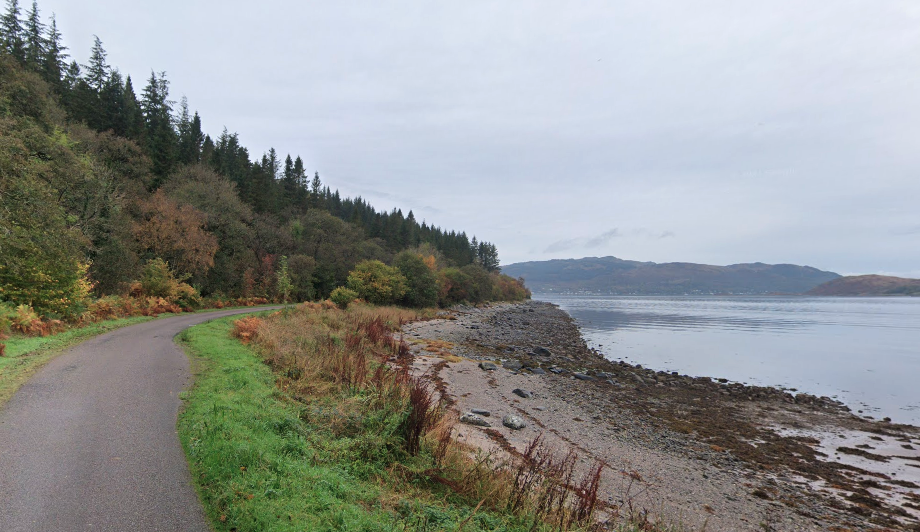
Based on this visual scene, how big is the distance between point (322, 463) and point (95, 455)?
3.02 m

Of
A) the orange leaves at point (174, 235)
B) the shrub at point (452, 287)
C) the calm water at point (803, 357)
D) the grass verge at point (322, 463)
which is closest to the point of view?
the grass verge at point (322, 463)

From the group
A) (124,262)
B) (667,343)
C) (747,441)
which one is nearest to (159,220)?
(124,262)

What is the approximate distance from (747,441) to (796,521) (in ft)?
18.2

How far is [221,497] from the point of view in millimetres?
4559

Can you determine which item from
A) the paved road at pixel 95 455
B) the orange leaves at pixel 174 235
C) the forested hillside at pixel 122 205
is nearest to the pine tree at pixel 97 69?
the forested hillside at pixel 122 205

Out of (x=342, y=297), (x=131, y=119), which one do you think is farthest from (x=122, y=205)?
(x=131, y=119)

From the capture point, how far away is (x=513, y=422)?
1223cm

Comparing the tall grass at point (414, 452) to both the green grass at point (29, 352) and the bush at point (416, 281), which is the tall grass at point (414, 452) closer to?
the green grass at point (29, 352)

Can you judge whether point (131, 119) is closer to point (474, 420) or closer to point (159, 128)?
point (159, 128)

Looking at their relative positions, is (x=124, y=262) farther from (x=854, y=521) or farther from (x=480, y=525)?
(x=854, y=521)

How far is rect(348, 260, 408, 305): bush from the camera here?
140 ft

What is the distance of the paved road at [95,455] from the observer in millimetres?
4242

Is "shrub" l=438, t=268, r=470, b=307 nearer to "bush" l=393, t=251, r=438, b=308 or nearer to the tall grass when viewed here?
"bush" l=393, t=251, r=438, b=308

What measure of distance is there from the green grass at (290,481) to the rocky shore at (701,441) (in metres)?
3.42
